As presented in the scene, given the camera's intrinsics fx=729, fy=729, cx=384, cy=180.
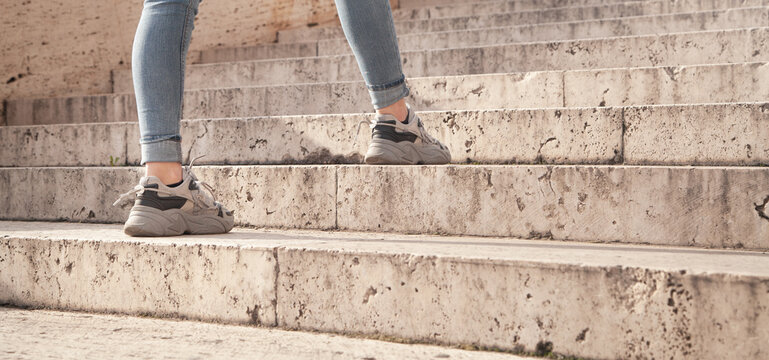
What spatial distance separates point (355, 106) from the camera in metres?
4.14

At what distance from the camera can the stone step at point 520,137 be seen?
104 inches

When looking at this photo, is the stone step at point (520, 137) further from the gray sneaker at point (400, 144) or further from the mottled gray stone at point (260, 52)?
the mottled gray stone at point (260, 52)

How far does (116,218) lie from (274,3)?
15.0 ft

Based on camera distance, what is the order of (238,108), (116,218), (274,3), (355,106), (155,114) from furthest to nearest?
(274,3), (238,108), (355,106), (116,218), (155,114)

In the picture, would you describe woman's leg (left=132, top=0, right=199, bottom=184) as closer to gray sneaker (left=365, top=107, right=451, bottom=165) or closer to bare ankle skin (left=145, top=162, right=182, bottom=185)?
bare ankle skin (left=145, top=162, right=182, bottom=185)

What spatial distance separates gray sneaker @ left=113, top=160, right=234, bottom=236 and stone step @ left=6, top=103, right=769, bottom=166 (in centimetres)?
78

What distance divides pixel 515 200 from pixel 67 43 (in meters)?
4.09

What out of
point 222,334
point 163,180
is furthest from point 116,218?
point 222,334

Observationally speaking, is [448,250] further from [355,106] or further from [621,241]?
[355,106]

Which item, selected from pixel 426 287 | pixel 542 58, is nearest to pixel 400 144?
pixel 426 287

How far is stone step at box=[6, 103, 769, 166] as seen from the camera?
2.63 m

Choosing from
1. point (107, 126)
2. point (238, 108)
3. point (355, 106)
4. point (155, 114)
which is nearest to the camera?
point (155, 114)

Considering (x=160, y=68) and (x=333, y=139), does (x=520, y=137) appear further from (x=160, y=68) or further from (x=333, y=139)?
(x=160, y=68)

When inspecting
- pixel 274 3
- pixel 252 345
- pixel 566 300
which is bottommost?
pixel 252 345
